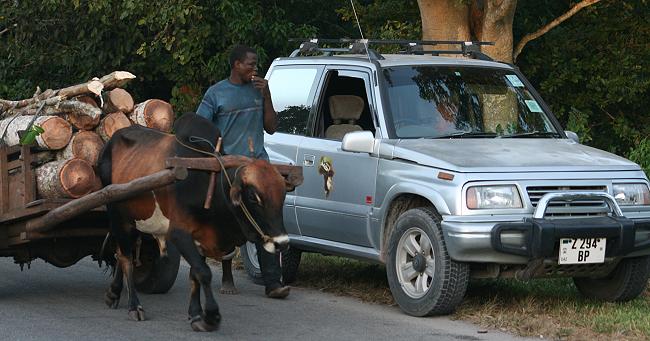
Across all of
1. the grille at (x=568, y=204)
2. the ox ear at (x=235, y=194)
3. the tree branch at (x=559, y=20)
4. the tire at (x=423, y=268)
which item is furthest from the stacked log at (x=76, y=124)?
the tree branch at (x=559, y=20)

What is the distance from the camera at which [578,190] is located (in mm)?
9883

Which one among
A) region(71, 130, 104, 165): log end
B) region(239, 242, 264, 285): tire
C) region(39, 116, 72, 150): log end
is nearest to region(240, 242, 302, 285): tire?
region(239, 242, 264, 285): tire

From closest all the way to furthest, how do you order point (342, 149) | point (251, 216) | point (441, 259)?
point (251, 216)
point (441, 259)
point (342, 149)

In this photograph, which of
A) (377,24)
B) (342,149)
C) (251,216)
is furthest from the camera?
(377,24)

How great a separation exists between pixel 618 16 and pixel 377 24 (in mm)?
3338

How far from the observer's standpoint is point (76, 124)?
34.5ft

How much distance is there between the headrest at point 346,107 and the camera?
37.8 feet

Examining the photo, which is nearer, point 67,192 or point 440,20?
point 67,192

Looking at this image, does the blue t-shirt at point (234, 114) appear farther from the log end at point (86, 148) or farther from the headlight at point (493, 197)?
the headlight at point (493, 197)

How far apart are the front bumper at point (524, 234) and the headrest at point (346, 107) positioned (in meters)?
2.05

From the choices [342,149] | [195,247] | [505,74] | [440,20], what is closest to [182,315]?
[195,247]

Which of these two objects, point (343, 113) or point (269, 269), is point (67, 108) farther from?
point (343, 113)

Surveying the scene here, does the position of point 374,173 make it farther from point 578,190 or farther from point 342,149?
point 578,190

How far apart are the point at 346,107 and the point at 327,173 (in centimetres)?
72
